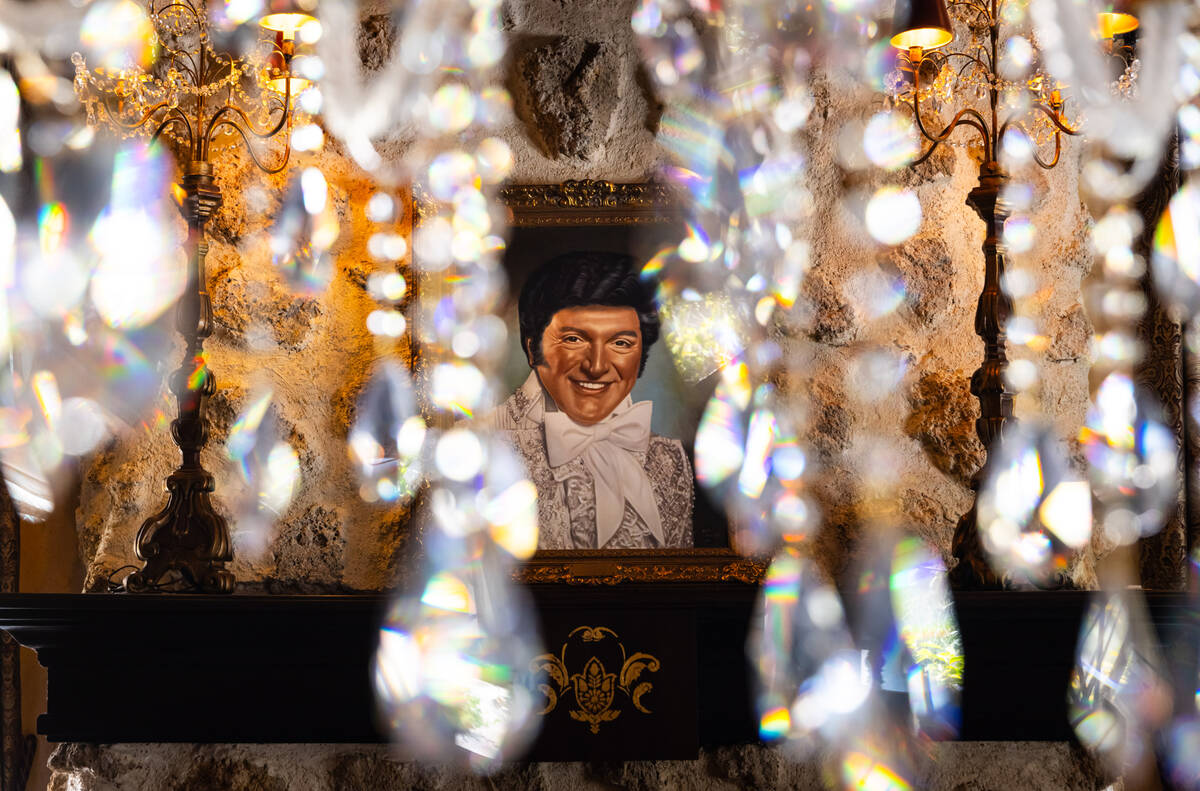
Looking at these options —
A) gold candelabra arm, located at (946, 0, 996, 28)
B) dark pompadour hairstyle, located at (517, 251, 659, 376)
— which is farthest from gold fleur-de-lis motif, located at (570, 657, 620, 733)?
gold candelabra arm, located at (946, 0, 996, 28)

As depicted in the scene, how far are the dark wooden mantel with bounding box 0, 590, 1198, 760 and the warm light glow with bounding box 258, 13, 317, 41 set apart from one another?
2.99ft

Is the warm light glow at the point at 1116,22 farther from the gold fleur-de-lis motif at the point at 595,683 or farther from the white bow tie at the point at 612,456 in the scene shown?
the gold fleur-de-lis motif at the point at 595,683

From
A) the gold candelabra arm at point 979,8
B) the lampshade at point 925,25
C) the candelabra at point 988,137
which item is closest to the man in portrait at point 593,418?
the candelabra at point 988,137

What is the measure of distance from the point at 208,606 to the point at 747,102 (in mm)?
1237

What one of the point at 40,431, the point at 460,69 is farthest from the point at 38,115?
the point at 460,69

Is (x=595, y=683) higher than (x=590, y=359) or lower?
lower

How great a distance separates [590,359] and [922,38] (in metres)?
0.75

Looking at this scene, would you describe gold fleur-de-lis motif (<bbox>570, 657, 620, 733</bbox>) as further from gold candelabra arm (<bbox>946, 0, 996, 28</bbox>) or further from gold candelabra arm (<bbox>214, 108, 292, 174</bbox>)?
gold candelabra arm (<bbox>946, 0, 996, 28</bbox>)

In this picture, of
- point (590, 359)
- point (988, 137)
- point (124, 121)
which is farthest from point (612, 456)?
point (124, 121)

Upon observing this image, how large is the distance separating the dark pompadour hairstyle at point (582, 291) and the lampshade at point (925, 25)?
1.87 feet

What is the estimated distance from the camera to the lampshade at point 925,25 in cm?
144

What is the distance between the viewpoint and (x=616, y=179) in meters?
1.68

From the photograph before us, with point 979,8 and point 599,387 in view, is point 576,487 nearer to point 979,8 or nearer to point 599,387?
A: point 599,387

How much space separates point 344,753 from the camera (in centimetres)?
155
